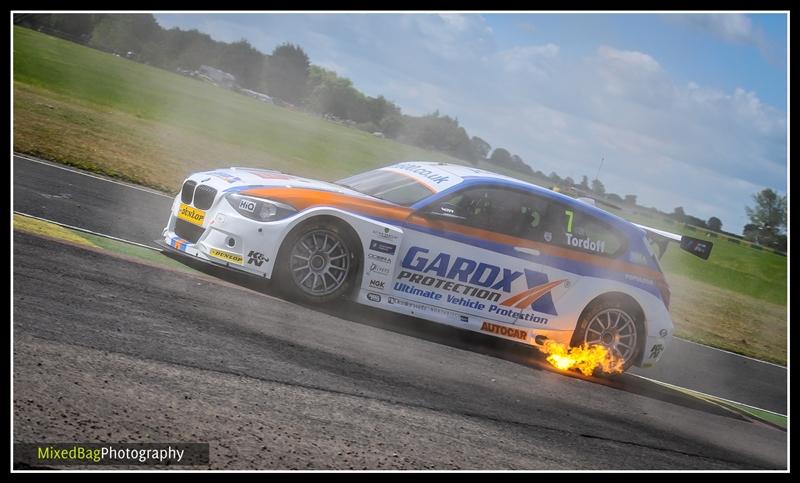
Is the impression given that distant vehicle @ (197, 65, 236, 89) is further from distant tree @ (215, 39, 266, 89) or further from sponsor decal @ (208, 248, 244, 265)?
sponsor decal @ (208, 248, 244, 265)

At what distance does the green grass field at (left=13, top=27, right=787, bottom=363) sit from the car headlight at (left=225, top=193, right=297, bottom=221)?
270 inches

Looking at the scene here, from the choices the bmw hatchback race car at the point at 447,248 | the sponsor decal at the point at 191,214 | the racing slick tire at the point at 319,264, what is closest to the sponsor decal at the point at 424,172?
the bmw hatchback race car at the point at 447,248

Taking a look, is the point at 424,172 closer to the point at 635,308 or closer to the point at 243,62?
the point at 635,308

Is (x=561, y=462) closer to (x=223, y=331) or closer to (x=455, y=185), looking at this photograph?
(x=223, y=331)

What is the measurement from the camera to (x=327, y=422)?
511cm

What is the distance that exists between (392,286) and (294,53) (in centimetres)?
1057

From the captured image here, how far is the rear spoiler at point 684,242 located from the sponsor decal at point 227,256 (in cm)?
447

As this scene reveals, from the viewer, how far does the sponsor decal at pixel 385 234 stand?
25.4ft

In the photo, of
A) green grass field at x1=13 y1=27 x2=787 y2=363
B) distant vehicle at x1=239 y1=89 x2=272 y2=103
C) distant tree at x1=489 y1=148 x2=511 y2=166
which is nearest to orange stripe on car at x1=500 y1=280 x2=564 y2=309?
distant tree at x1=489 y1=148 x2=511 y2=166

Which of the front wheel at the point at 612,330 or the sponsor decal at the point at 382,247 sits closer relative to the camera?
the sponsor decal at the point at 382,247

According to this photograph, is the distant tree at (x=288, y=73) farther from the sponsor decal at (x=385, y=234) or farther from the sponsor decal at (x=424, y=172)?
the sponsor decal at (x=385, y=234)

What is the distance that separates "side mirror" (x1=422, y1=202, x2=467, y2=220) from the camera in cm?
800

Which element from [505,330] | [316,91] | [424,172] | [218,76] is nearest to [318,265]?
[424,172]

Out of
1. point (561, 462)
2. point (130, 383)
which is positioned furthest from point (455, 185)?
point (130, 383)
